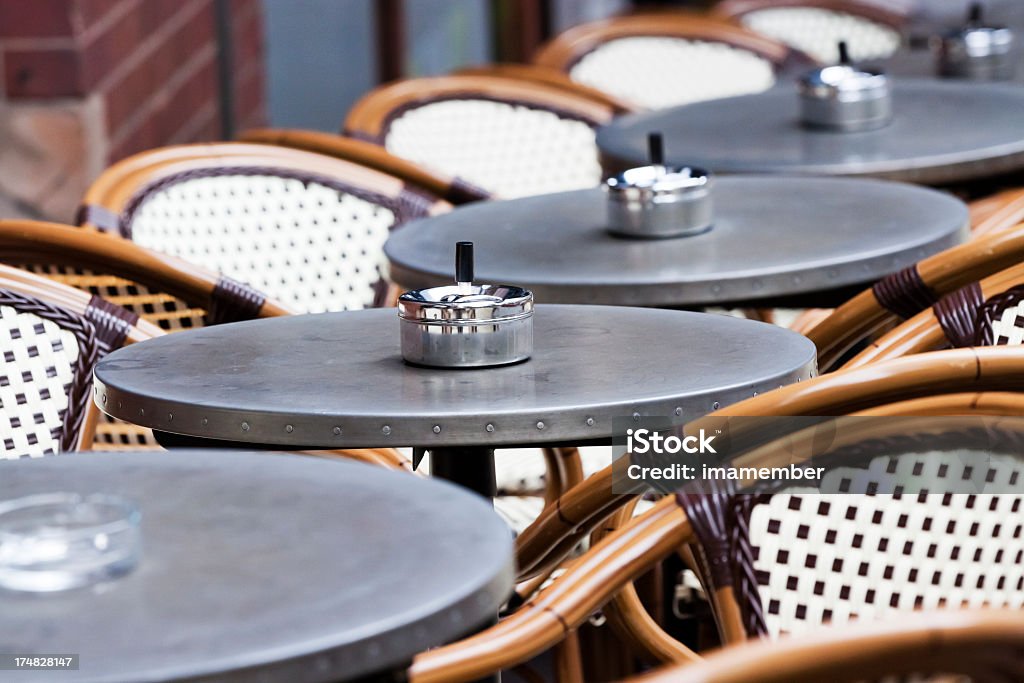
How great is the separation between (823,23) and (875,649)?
487 cm

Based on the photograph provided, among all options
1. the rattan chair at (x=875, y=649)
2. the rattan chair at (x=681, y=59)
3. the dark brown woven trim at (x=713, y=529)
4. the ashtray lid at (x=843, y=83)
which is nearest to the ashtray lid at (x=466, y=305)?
the dark brown woven trim at (x=713, y=529)

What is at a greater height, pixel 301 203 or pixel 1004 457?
pixel 1004 457

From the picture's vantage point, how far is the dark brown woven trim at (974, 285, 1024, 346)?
1.73 m

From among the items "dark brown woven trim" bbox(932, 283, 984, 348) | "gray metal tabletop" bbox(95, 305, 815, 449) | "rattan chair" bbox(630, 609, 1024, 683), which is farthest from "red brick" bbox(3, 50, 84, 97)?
"rattan chair" bbox(630, 609, 1024, 683)

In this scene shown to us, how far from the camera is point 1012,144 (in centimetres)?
279

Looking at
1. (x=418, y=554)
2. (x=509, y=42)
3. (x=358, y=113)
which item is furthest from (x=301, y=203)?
(x=509, y=42)

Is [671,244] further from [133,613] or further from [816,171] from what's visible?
[133,613]

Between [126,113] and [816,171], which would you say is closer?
[816,171]

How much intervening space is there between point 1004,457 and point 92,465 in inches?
27.6

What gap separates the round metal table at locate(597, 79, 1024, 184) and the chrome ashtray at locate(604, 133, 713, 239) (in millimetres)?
577

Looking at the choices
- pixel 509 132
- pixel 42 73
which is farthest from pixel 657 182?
pixel 42 73

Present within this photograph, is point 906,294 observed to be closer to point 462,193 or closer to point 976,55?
point 462,193

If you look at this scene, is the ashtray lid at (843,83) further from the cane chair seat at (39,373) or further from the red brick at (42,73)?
the cane chair seat at (39,373)

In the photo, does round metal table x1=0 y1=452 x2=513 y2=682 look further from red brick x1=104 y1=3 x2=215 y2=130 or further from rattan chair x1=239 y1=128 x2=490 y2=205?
red brick x1=104 y1=3 x2=215 y2=130
